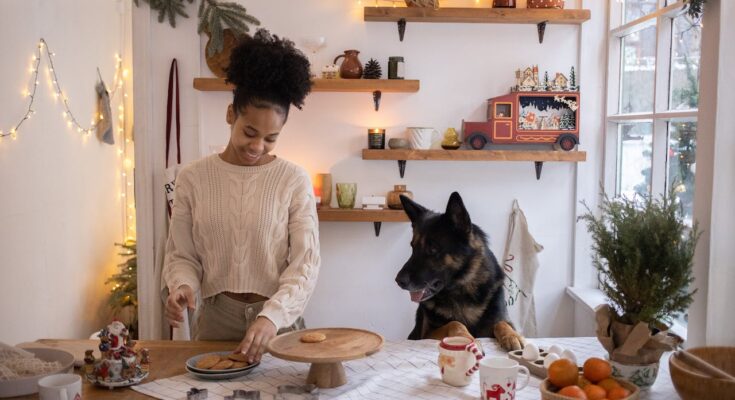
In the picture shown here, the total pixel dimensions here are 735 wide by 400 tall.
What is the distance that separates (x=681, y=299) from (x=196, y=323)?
156 centimetres

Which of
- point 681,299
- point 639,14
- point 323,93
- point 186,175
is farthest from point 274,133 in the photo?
point 639,14

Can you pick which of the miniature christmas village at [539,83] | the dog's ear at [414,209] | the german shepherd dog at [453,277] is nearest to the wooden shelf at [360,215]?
the dog's ear at [414,209]

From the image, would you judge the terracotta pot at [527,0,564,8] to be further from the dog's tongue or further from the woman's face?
the woman's face

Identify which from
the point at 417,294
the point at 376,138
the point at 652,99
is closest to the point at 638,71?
the point at 652,99

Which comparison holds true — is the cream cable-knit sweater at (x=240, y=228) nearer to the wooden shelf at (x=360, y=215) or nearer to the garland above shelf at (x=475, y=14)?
the wooden shelf at (x=360, y=215)

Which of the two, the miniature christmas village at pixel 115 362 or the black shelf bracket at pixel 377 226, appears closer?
the miniature christmas village at pixel 115 362

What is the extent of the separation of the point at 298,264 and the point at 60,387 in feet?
2.41

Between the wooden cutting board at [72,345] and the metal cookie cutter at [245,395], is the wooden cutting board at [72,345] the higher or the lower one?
the lower one

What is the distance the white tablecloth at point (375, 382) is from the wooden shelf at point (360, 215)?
1.45 metres

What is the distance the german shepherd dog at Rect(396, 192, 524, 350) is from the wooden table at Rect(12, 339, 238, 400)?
0.80 m

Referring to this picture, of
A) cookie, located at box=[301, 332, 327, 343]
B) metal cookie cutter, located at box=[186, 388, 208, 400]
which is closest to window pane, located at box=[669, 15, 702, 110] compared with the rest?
cookie, located at box=[301, 332, 327, 343]

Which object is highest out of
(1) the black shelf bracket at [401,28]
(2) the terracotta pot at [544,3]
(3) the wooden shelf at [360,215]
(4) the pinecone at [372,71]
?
(2) the terracotta pot at [544,3]

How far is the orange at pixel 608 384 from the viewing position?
162 centimetres

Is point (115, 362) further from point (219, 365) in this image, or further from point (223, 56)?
point (223, 56)
